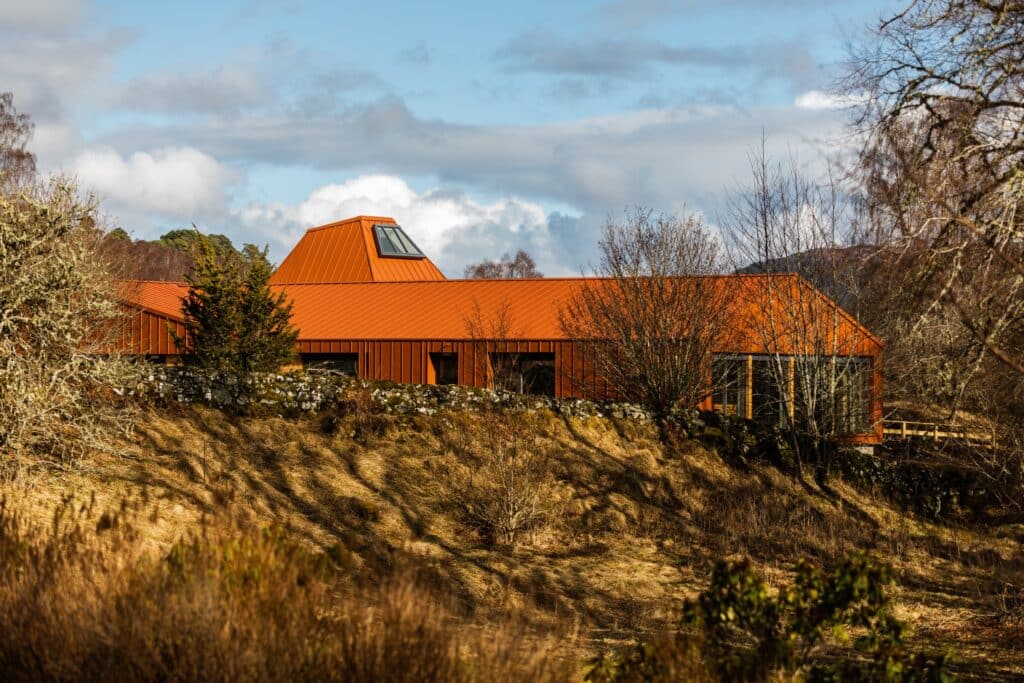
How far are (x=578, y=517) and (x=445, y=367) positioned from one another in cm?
1264

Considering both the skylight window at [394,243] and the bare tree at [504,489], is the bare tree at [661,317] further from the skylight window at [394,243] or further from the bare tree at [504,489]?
the skylight window at [394,243]

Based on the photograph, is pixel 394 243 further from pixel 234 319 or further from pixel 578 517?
pixel 578 517

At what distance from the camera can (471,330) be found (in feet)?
88.6

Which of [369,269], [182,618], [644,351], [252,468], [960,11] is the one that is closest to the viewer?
[182,618]

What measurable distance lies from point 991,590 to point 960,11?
7.57 m

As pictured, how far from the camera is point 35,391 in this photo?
1279 centimetres

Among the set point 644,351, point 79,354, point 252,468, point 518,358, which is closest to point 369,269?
point 518,358

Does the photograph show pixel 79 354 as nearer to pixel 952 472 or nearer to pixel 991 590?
pixel 991 590

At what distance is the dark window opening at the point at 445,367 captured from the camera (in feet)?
93.8

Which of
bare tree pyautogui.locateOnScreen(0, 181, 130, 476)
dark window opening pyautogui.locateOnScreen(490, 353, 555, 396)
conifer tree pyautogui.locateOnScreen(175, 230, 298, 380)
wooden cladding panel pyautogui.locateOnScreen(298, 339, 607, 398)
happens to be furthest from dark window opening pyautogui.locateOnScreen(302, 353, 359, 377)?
bare tree pyautogui.locateOnScreen(0, 181, 130, 476)

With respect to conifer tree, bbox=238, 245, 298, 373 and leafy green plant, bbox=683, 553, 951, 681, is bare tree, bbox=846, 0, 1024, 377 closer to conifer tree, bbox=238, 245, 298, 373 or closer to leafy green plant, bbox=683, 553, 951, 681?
leafy green plant, bbox=683, 553, 951, 681

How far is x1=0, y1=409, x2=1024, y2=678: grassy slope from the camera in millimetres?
12430

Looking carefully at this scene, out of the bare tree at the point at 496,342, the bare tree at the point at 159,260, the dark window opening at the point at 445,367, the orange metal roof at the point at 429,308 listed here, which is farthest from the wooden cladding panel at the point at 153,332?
the bare tree at the point at 159,260

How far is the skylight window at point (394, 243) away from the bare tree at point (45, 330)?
21.8m
